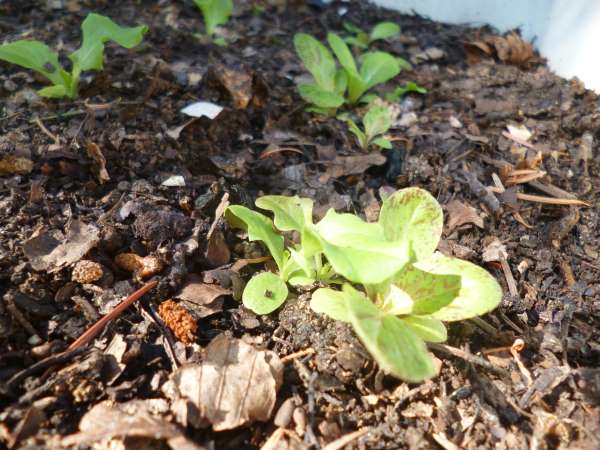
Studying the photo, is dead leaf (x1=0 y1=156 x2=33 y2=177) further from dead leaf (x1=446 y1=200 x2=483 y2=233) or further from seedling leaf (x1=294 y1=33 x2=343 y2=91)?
dead leaf (x1=446 y1=200 x2=483 y2=233)

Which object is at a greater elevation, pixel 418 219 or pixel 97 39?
pixel 418 219

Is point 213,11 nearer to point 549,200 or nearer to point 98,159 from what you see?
point 98,159

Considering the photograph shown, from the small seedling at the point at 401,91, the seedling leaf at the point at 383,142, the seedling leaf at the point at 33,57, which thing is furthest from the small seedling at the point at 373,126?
the seedling leaf at the point at 33,57

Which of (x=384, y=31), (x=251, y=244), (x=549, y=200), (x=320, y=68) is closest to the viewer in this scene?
(x=251, y=244)

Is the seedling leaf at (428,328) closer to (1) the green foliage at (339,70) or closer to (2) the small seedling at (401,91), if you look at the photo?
(1) the green foliage at (339,70)

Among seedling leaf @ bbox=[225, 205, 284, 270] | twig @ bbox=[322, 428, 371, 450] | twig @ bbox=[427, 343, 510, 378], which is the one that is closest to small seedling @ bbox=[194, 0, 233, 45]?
seedling leaf @ bbox=[225, 205, 284, 270]

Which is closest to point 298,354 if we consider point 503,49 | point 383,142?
point 383,142

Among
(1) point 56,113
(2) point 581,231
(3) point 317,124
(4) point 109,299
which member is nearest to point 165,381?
(4) point 109,299
